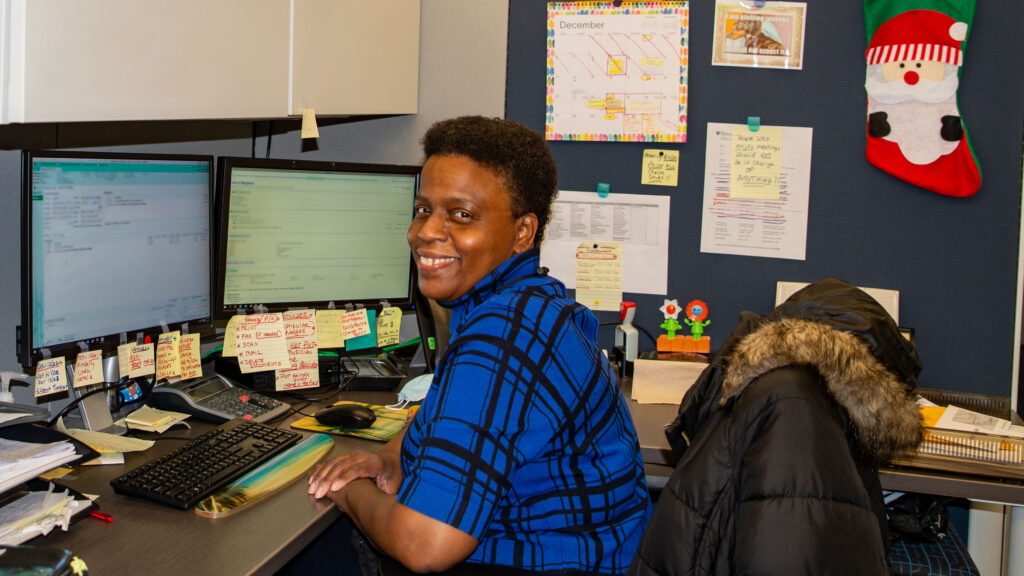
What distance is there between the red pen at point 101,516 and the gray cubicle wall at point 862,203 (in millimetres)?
1433

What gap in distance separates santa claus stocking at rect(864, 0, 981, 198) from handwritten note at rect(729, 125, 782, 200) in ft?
0.78

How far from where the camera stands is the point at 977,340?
6.66 feet

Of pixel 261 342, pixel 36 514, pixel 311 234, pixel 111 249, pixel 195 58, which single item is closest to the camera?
pixel 36 514

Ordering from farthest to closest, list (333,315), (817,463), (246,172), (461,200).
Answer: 1. (333,315)
2. (246,172)
3. (461,200)
4. (817,463)

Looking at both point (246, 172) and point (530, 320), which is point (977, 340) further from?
point (246, 172)

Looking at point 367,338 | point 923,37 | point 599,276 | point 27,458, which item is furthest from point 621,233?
point 27,458

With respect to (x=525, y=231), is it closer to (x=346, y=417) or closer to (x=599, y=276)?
(x=346, y=417)

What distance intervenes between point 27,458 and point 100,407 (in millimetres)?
439

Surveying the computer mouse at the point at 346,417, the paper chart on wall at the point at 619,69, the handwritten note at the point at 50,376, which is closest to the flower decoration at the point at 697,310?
the paper chart on wall at the point at 619,69

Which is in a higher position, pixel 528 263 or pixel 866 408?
pixel 528 263

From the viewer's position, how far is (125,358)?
1502 mm

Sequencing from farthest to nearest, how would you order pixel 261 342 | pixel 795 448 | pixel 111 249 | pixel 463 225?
pixel 261 342, pixel 111 249, pixel 463 225, pixel 795 448

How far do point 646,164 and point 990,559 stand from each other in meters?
1.27

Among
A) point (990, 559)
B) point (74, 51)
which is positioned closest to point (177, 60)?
point (74, 51)
